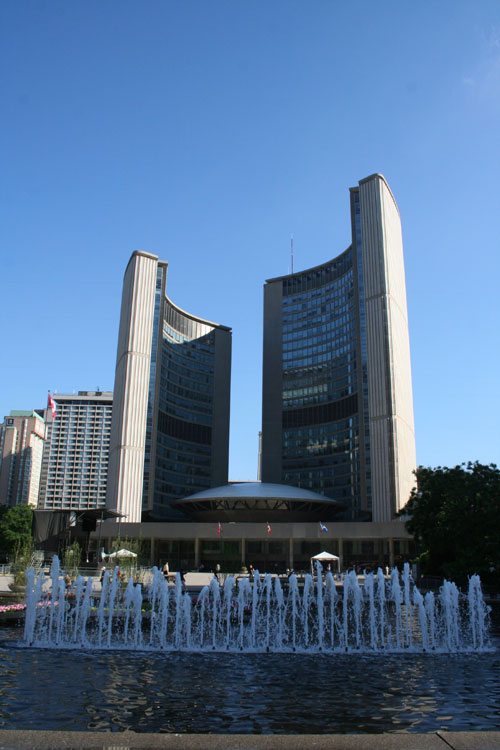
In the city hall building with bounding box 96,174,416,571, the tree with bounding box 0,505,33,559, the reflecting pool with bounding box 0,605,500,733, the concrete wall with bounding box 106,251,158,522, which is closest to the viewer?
the reflecting pool with bounding box 0,605,500,733

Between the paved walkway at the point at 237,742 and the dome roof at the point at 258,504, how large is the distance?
83.6 m

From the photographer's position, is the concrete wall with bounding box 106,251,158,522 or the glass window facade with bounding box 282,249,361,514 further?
the glass window facade with bounding box 282,249,361,514

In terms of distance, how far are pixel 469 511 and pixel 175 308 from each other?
8805 centimetres

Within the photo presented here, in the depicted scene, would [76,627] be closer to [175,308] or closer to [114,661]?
[114,661]

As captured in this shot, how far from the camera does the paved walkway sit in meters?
6.64

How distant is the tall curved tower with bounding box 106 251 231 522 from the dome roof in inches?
382

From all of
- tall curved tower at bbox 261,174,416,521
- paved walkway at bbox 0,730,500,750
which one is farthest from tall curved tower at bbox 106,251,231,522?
paved walkway at bbox 0,730,500,750

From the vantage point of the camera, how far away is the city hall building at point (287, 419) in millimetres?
82938

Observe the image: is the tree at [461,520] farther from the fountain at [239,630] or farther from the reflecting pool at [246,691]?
the reflecting pool at [246,691]


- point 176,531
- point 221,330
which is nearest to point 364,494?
point 176,531

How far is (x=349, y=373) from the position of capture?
10862 centimetres

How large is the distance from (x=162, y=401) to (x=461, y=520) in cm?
7523

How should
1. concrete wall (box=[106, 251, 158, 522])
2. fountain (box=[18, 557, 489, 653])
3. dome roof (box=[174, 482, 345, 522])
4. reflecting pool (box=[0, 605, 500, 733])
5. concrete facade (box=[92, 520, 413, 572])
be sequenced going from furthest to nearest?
concrete wall (box=[106, 251, 158, 522])
dome roof (box=[174, 482, 345, 522])
concrete facade (box=[92, 520, 413, 572])
fountain (box=[18, 557, 489, 653])
reflecting pool (box=[0, 605, 500, 733])

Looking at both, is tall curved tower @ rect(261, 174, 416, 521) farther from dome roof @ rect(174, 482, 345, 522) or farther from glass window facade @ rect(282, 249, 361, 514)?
dome roof @ rect(174, 482, 345, 522)
